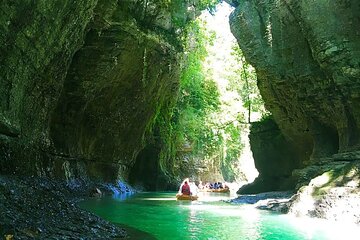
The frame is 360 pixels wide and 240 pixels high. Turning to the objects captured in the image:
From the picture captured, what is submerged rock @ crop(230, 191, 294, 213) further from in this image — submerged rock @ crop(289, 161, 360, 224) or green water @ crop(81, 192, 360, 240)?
green water @ crop(81, 192, 360, 240)

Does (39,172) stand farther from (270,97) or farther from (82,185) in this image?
(270,97)

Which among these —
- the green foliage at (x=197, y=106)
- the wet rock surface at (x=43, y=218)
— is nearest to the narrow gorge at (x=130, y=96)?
the wet rock surface at (x=43, y=218)

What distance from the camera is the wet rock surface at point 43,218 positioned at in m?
5.64

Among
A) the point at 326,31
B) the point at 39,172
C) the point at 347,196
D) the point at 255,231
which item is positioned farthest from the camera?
the point at 326,31

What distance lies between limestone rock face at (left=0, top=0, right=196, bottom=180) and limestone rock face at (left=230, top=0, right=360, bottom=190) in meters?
3.75

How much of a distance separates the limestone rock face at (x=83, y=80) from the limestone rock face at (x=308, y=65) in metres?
3.75

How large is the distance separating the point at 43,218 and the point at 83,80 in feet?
35.3

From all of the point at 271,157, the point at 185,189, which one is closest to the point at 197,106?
the point at 271,157

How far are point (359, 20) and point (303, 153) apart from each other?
743 cm

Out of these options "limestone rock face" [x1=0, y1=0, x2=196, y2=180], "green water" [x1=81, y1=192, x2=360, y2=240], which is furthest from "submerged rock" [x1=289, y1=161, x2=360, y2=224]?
"limestone rock face" [x1=0, y1=0, x2=196, y2=180]

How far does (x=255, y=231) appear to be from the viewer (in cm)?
899

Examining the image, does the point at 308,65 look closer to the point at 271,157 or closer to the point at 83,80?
the point at 271,157

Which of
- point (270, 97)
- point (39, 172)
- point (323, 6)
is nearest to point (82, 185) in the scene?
point (39, 172)

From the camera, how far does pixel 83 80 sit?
1655 cm
